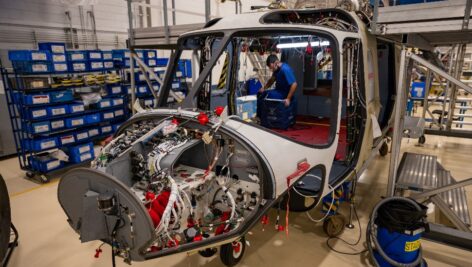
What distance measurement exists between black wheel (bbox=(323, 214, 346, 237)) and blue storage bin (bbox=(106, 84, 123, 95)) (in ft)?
18.7

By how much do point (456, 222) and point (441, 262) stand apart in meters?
0.48

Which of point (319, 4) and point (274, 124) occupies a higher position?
point (319, 4)

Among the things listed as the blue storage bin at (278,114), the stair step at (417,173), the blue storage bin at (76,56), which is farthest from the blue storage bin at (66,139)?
the stair step at (417,173)

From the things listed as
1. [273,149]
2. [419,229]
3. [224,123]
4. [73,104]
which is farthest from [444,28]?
[73,104]

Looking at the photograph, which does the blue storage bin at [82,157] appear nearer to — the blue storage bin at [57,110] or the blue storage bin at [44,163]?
the blue storage bin at [44,163]

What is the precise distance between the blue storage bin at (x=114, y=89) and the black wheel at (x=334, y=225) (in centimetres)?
571

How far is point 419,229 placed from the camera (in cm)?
283

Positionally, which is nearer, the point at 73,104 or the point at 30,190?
the point at 30,190

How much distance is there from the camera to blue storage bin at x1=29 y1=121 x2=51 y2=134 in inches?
211

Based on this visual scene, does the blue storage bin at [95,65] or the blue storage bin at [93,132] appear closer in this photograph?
the blue storage bin at [93,132]

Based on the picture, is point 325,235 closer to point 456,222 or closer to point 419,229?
point 419,229

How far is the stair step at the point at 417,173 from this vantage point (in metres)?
3.49

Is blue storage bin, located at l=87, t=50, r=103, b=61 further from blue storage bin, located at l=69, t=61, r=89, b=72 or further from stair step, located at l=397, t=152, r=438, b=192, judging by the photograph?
stair step, located at l=397, t=152, r=438, b=192

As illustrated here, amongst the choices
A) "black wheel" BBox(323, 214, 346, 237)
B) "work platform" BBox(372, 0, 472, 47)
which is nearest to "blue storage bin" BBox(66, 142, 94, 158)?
"black wheel" BBox(323, 214, 346, 237)
